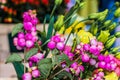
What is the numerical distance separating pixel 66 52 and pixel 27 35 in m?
0.12

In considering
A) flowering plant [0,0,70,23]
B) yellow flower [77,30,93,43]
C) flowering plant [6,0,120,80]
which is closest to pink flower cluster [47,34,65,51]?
flowering plant [6,0,120,80]

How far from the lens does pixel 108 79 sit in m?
1.34

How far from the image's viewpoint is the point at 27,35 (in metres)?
1.30

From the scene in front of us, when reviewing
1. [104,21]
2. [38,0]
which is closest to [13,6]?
[38,0]

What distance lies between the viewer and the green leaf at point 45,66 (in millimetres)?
1303

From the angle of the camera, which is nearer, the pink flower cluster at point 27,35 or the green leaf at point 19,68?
the pink flower cluster at point 27,35

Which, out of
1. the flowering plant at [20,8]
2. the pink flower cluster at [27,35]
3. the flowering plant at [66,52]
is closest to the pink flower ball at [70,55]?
the flowering plant at [66,52]

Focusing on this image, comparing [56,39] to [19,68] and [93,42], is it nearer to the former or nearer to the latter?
[93,42]

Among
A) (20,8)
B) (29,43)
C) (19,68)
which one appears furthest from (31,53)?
(20,8)

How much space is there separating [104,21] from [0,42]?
401 cm

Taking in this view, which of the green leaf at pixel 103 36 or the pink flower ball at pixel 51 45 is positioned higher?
the green leaf at pixel 103 36

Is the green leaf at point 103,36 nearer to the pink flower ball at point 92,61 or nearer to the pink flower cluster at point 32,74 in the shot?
the pink flower ball at point 92,61

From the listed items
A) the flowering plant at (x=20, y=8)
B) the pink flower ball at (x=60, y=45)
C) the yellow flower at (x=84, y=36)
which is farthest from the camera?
the flowering plant at (x=20, y=8)

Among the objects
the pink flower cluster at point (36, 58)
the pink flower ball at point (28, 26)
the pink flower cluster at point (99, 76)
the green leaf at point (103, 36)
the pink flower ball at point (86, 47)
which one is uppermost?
the pink flower ball at point (28, 26)
